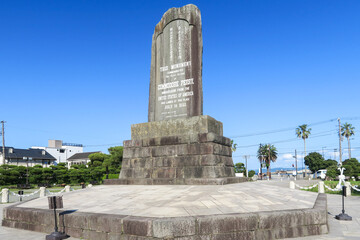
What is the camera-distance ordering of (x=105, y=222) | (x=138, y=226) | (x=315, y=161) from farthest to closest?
1. (x=315, y=161)
2. (x=105, y=222)
3. (x=138, y=226)

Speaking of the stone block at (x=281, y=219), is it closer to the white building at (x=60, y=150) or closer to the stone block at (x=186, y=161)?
the stone block at (x=186, y=161)

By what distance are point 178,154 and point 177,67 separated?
4296 mm

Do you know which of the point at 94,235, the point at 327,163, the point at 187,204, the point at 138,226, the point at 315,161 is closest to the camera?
the point at 138,226

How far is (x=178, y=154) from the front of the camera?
1205cm

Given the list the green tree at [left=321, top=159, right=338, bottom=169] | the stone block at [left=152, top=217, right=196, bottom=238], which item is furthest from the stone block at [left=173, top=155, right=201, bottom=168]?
the green tree at [left=321, top=159, right=338, bottom=169]

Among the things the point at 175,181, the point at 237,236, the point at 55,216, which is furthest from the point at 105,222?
the point at 175,181

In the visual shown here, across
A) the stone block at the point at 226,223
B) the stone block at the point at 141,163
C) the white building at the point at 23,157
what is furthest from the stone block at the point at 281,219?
the white building at the point at 23,157

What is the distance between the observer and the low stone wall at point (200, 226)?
244 inches

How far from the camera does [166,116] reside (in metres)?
13.7

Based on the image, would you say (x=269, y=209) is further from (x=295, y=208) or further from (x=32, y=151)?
(x=32, y=151)

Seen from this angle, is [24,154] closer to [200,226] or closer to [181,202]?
A: [181,202]

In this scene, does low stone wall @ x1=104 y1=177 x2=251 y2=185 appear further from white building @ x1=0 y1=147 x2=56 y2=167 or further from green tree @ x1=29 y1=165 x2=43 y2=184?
white building @ x1=0 y1=147 x2=56 y2=167

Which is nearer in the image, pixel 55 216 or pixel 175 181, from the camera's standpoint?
pixel 55 216

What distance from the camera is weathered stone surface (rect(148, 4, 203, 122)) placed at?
1321 cm
